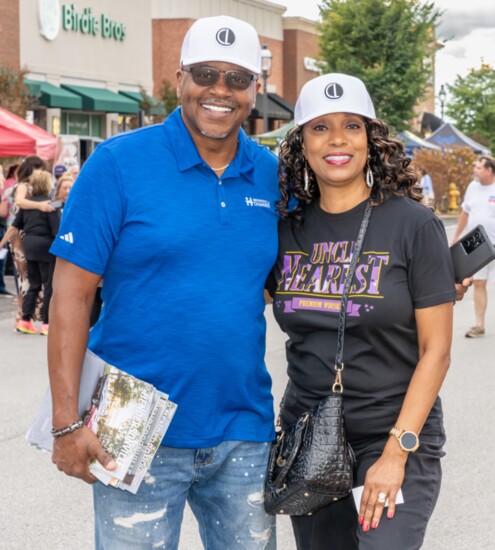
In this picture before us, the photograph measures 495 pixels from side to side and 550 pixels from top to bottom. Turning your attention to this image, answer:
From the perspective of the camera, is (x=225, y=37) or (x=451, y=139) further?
(x=451, y=139)

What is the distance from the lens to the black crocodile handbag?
2.88 metres

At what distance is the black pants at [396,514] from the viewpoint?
2.88 meters

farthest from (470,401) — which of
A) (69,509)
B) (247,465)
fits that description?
(247,465)

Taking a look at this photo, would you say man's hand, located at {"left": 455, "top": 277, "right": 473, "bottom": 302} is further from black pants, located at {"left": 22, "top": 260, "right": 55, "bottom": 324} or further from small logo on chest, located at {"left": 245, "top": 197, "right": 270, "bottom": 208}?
black pants, located at {"left": 22, "top": 260, "right": 55, "bottom": 324}

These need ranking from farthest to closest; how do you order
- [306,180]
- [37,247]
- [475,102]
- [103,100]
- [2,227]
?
[475,102], [103,100], [2,227], [37,247], [306,180]

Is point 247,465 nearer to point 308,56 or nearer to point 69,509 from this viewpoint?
point 69,509

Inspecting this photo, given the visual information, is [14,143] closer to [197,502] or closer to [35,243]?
[35,243]

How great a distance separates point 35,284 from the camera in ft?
38.9

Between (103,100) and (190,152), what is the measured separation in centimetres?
2898

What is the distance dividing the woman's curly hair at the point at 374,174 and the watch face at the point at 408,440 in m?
0.69

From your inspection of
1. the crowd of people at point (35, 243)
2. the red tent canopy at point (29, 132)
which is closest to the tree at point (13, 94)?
the red tent canopy at point (29, 132)

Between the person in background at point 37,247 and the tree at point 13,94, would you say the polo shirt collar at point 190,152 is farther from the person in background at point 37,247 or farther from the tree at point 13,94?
the tree at point 13,94

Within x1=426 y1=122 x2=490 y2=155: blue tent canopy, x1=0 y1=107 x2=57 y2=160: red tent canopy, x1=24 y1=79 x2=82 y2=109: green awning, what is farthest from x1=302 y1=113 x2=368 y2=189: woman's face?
x1=426 y1=122 x2=490 y2=155: blue tent canopy

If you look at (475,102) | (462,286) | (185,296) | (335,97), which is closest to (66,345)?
(185,296)
